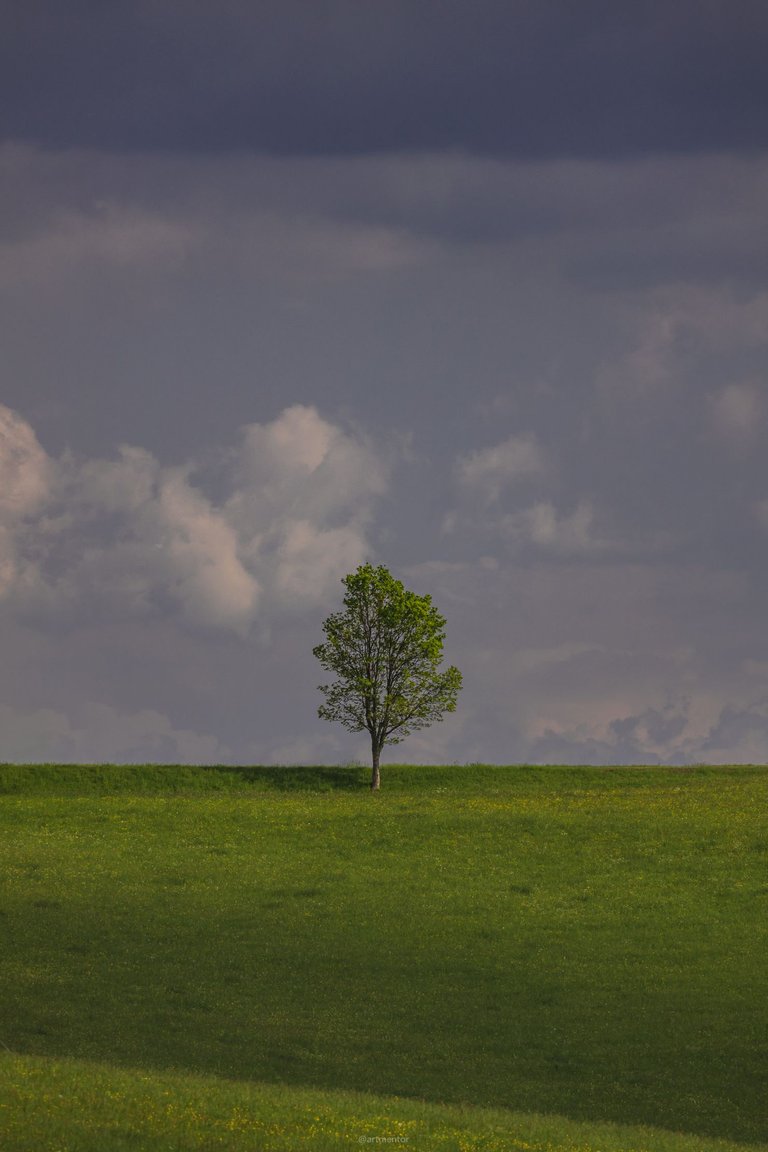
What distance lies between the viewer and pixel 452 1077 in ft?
96.1

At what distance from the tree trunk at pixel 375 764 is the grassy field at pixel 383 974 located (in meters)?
16.1

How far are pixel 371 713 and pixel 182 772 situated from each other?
1381 centimetres

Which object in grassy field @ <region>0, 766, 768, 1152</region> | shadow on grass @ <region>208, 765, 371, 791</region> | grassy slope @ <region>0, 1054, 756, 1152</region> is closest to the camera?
grassy slope @ <region>0, 1054, 756, 1152</region>

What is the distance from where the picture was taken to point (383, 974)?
37.1 m

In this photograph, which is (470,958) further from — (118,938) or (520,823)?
(520,823)

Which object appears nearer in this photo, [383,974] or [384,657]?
[383,974]

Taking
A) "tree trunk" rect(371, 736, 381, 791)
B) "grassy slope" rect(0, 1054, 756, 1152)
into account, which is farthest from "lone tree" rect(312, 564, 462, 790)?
"grassy slope" rect(0, 1054, 756, 1152)

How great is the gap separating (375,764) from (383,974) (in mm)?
45446

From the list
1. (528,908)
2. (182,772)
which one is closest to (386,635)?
(182,772)

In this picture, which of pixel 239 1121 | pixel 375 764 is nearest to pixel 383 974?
pixel 239 1121

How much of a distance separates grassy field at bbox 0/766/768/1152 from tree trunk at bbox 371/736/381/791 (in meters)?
16.1

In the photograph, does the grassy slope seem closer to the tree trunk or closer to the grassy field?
the grassy field

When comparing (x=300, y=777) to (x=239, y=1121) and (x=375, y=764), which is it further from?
(x=239, y=1121)

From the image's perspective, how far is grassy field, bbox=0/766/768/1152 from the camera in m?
23.0
